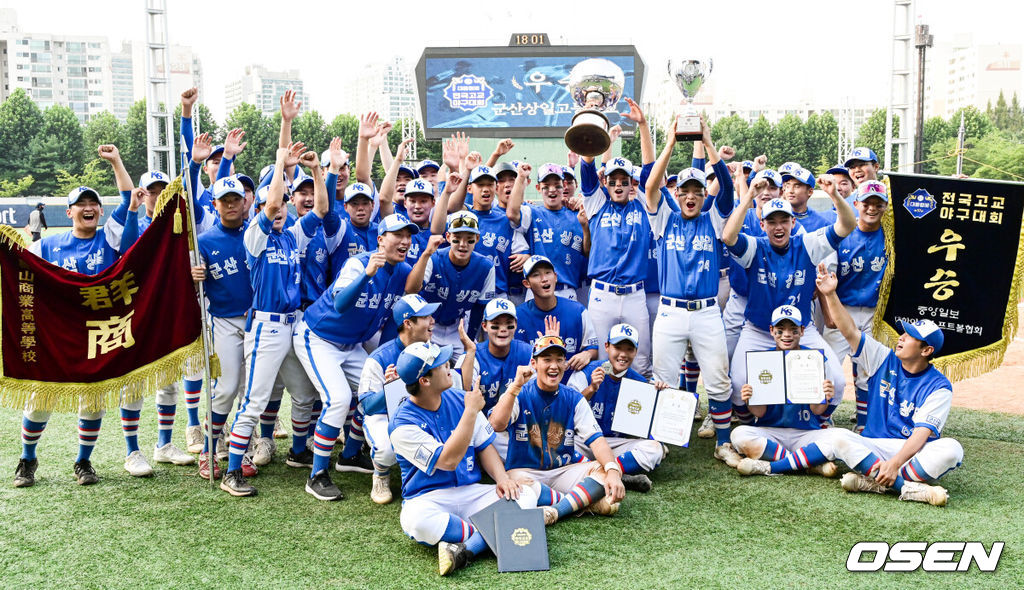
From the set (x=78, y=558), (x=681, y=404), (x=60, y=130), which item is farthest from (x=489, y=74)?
(x=60, y=130)

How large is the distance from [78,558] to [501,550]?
2.49 metres

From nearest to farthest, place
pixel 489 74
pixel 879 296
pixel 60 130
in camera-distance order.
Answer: pixel 879 296 → pixel 489 74 → pixel 60 130

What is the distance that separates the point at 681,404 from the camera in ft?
20.9

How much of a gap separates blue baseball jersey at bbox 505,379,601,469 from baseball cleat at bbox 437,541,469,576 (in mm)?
1172

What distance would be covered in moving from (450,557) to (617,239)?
134 inches

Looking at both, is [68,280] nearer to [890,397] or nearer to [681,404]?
[681,404]

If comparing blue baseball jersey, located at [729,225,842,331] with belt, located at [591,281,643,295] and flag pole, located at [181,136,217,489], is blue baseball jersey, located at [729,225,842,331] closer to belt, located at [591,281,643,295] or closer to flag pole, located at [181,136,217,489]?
belt, located at [591,281,643,295]

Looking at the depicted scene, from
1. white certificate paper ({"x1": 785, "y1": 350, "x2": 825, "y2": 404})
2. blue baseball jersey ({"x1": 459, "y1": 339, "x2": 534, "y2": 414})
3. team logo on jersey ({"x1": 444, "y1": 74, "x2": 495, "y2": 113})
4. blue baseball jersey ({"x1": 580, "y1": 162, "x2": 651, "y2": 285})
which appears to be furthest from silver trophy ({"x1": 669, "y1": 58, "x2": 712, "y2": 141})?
team logo on jersey ({"x1": 444, "y1": 74, "x2": 495, "y2": 113})

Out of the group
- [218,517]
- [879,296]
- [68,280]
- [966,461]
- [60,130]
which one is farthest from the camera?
[60,130]

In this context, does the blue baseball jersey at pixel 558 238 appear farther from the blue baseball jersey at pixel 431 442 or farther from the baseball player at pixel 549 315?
the blue baseball jersey at pixel 431 442

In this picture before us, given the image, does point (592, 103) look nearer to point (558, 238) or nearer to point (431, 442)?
point (558, 238)

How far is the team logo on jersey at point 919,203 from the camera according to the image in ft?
22.8

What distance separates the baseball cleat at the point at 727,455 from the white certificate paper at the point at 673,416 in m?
0.51

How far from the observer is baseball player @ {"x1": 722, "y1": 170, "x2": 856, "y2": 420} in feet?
22.5
